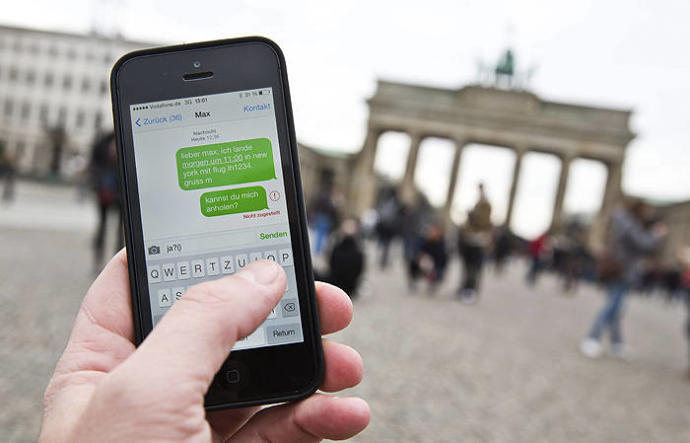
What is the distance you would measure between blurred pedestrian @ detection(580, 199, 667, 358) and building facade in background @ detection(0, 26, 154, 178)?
6510 cm

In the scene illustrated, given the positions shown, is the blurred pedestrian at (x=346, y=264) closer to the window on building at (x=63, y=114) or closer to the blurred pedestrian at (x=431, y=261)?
the blurred pedestrian at (x=431, y=261)

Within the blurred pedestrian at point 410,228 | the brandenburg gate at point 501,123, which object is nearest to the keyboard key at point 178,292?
the blurred pedestrian at point 410,228

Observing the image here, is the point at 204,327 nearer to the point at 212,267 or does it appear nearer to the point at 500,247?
the point at 212,267

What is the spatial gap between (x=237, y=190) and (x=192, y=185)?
0.13 m

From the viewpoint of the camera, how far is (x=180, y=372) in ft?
3.70

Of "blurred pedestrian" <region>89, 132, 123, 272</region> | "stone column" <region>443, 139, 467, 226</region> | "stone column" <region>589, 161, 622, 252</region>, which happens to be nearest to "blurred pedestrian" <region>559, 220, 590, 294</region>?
"blurred pedestrian" <region>89, 132, 123, 272</region>

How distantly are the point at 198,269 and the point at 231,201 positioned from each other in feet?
0.69

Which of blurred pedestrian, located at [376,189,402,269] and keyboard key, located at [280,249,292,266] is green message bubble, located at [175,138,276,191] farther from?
blurred pedestrian, located at [376,189,402,269]

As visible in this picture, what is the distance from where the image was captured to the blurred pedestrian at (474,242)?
10508 millimetres

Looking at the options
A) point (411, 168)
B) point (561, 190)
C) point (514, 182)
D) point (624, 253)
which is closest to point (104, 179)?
point (624, 253)

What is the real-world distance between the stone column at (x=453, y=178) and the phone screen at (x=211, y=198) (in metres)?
47.6

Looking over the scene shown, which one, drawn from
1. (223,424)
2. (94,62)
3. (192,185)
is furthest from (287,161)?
(94,62)

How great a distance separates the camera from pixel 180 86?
161cm

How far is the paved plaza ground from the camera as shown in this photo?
382 cm
